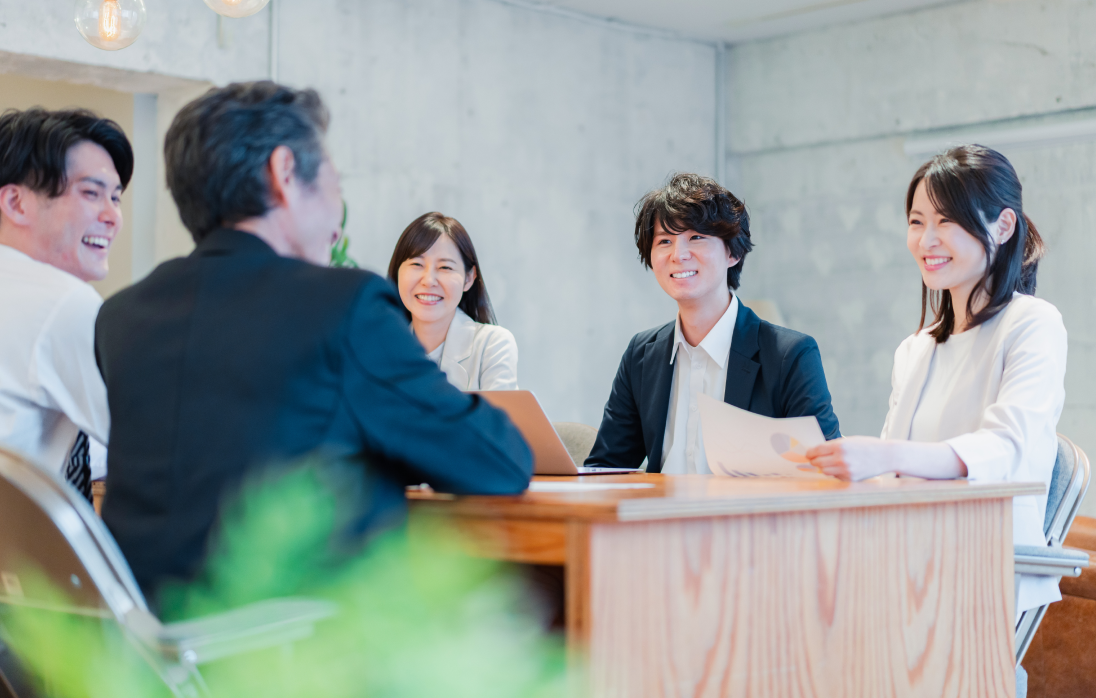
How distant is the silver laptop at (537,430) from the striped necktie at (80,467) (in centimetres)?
71

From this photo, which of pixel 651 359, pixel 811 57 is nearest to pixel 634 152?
pixel 811 57

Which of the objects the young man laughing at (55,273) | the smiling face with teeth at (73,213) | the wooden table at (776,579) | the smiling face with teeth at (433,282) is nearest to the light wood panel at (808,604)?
the wooden table at (776,579)

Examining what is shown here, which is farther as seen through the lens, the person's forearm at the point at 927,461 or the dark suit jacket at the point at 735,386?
the dark suit jacket at the point at 735,386

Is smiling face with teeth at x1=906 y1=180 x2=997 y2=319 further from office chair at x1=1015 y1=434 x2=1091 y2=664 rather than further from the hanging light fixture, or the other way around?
the hanging light fixture

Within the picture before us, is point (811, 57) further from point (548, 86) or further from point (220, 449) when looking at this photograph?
point (220, 449)

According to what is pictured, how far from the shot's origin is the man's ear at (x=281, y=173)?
1388 millimetres

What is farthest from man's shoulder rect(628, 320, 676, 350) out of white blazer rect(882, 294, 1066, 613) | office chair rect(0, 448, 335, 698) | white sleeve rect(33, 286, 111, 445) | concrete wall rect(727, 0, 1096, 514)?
concrete wall rect(727, 0, 1096, 514)

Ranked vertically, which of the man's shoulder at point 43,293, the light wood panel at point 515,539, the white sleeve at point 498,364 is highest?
the man's shoulder at point 43,293

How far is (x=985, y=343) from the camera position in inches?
85.6

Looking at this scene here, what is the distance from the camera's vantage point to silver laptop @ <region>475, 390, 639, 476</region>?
1.88 meters

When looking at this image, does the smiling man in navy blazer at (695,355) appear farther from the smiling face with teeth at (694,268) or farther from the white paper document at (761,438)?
the white paper document at (761,438)

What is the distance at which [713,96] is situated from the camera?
7.11 meters

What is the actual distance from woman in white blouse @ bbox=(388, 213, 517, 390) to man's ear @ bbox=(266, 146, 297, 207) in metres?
2.02

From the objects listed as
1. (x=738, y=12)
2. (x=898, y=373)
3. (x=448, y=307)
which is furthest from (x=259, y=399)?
(x=738, y=12)
